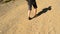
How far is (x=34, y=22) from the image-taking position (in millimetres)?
9570

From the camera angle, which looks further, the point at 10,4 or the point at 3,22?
the point at 10,4

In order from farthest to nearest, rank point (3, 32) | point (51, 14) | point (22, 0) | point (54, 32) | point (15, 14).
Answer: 1. point (22, 0)
2. point (15, 14)
3. point (51, 14)
4. point (3, 32)
5. point (54, 32)

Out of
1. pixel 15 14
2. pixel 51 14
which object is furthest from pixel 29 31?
pixel 15 14

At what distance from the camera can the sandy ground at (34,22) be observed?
883cm

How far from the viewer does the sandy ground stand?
8.83m

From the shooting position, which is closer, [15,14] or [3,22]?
[3,22]

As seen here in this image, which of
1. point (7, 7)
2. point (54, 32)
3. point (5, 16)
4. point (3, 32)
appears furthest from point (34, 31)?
point (7, 7)

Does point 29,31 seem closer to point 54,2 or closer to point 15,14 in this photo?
point 15,14

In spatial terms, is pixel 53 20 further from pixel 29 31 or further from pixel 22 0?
pixel 22 0

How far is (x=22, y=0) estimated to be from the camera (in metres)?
14.5

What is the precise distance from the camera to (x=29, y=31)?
8.84 meters

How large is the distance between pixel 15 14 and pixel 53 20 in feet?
8.50

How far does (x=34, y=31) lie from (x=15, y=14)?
2824 mm

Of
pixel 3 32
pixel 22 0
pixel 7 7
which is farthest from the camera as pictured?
pixel 22 0
